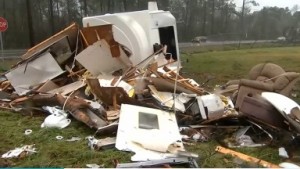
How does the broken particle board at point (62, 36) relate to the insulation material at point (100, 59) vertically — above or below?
above

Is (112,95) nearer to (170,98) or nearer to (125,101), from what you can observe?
(125,101)

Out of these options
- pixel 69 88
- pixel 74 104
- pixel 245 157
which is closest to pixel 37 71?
pixel 69 88

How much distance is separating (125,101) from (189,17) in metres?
41.4

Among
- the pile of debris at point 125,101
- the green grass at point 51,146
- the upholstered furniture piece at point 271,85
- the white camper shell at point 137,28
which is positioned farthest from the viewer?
the white camper shell at point 137,28

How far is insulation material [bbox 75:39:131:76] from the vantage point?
830 centimetres

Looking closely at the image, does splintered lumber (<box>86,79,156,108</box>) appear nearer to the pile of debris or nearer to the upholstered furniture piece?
the pile of debris

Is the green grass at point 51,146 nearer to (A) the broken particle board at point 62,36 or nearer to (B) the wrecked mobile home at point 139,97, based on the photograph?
(B) the wrecked mobile home at point 139,97

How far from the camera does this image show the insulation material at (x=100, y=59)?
Result: 8.30m

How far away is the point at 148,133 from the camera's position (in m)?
5.70

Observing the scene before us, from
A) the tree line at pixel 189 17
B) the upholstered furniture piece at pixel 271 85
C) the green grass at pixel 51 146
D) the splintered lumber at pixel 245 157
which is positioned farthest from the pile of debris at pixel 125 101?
the tree line at pixel 189 17

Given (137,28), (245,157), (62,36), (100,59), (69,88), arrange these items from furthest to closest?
1. (137,28)
2. (62,36)
3. (100,59)
4. (69,88)
5. (245,157)

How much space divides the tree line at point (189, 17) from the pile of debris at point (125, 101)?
23.7 metres

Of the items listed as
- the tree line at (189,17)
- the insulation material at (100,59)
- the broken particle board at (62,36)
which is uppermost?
the broken particle board at (62,36)

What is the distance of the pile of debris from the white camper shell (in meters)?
0.60
